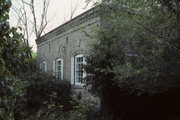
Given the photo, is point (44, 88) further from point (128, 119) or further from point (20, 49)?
point (20, 49)

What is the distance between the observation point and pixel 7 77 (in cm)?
216

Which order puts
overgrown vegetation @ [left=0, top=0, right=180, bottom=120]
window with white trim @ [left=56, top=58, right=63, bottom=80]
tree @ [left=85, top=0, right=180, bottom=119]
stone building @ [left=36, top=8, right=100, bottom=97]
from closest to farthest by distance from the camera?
1. overgrown vegetation @ [left=0, top=0, right=180, bottom=120]
2. tree @ [left=85, top=0, right=180, bottom=119]
3. stone building @ [left=36, top=8, right=100, bottom=97]
4. window with white trim @ [left=56, top=58, right=63, bottom=80]

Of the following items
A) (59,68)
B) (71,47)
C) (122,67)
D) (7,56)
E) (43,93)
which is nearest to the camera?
(7,56)

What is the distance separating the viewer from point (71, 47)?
14.2m

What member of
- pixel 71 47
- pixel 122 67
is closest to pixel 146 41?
pixel 122 67

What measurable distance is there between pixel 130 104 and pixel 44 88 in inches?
187

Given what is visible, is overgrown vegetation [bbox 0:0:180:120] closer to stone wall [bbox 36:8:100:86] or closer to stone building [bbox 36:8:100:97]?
stone building [bbox 36:8:100:97]

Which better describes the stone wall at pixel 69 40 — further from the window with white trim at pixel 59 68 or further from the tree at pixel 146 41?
the tree at pixel 146 41

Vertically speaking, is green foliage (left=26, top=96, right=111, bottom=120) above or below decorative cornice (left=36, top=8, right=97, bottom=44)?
below

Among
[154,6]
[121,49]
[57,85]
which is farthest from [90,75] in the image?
[154,6]

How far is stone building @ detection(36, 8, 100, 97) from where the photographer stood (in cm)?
1216

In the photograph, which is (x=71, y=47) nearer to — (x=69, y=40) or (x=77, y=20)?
(x=69, y=40)

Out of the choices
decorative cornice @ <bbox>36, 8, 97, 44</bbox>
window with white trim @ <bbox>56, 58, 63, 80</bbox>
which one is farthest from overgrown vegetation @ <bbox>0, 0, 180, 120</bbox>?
decorative cornice @ <bbox>36, 8, 97, 44</bbox>

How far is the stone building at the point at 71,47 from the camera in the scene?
1216cm
